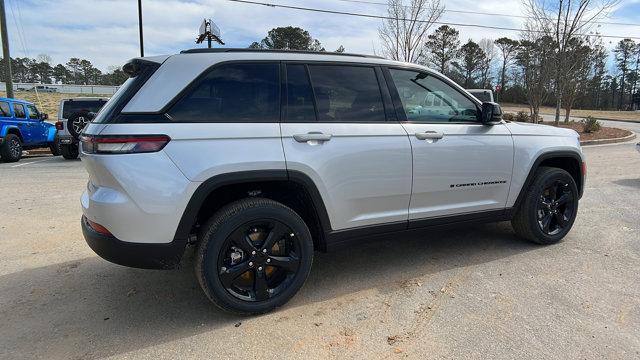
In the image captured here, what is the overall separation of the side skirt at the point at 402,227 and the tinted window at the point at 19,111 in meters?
13.5

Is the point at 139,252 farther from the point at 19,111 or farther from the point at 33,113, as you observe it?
the point at 33,113

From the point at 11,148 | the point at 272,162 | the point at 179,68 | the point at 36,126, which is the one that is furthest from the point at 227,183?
the point at 36,126

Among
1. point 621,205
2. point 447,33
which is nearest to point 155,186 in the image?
point 621,205

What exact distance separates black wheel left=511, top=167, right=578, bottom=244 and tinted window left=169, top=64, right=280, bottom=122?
2.71 metres

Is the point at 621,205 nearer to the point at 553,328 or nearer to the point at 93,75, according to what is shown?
the point at 553,328

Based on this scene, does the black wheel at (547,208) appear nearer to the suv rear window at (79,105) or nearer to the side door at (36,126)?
the suv rear window at (79,105)

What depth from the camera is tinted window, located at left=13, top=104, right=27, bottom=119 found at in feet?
44.2

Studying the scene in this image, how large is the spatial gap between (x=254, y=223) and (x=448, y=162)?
1.71 metres

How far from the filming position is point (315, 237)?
355 centimetres

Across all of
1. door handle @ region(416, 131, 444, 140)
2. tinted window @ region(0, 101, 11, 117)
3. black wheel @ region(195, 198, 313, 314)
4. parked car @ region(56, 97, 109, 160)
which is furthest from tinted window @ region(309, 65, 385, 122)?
tinted window @ region(0, 101, 11, 117)

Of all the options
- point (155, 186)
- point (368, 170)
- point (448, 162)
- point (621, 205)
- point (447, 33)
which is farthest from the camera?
point (447, 33)

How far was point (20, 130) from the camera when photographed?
13.4 metres

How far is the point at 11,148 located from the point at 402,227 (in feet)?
42.1

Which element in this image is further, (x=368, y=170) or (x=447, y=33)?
(x=447, y=33)
